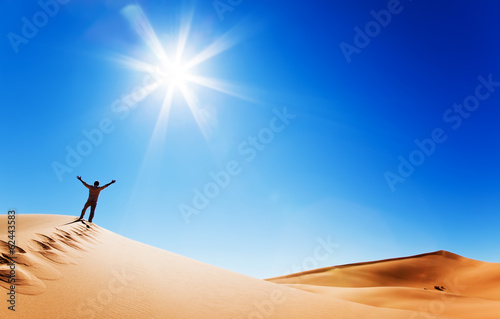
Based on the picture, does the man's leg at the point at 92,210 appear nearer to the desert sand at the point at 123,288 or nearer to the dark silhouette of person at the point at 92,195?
the dark silhouette of person at the point at 92,195

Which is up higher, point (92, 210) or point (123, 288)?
point (92, 210)

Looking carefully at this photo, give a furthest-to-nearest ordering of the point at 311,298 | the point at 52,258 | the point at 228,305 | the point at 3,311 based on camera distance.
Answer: the point at 311,298 → the point at 228,305 → the point at 52,258 → the point at 3,311

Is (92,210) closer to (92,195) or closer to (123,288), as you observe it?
(92,195)

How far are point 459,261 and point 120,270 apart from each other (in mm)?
45638

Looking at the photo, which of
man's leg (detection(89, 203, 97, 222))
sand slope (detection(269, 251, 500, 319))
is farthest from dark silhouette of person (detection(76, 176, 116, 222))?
sand slope (detection(269, 251, 500, 319))

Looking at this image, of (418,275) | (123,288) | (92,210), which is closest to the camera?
(123,288)

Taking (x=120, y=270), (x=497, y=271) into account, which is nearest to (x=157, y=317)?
(x=120, y=270)

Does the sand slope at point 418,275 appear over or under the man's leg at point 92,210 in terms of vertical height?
over

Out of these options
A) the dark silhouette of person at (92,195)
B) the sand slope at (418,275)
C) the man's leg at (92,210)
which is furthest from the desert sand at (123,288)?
the sand slope at (418,275)

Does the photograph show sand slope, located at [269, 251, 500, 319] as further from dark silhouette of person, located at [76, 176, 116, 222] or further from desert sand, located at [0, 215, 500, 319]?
dark silhouette of person, located at [76, 176, 116, 222]

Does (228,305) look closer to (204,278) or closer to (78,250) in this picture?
(204,278)

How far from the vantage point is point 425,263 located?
3459 cm

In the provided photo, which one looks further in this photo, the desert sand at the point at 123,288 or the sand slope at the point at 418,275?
the sand slope at the point at 418,275

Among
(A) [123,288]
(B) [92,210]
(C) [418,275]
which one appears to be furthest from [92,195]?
(C) [418,275]
